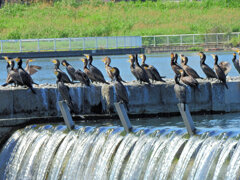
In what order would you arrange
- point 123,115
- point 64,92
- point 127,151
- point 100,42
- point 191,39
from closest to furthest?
point 127,151 < point 123,115 < point 64,92 < point 100,42 < point 191,39

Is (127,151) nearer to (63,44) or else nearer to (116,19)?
(63,44)

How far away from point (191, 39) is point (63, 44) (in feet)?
34.1

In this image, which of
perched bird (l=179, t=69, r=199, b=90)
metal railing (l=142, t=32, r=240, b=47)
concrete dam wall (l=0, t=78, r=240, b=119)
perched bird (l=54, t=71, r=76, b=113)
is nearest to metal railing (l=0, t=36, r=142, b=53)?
metal railing (l=142, t=32, r=240, b=47)

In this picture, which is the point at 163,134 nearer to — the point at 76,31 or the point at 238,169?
the point at 238,169

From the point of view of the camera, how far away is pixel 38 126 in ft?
52.5

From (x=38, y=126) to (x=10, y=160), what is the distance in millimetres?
1019

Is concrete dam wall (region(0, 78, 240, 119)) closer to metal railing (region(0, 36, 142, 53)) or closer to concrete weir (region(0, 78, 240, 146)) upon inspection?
concrete weir (region(0, 78, 240, 146))

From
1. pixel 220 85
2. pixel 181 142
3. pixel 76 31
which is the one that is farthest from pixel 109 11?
pixel 181 142

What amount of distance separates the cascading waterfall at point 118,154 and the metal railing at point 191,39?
1751 inches

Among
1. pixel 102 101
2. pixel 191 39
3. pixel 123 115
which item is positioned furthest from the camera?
pixel 191 39

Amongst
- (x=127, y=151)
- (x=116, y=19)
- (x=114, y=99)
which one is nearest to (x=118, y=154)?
(x=127, y=151)

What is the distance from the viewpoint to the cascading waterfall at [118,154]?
11.5 metres

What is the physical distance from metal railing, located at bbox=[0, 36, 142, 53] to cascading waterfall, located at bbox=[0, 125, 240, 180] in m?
42.2

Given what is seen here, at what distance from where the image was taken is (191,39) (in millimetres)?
60250
